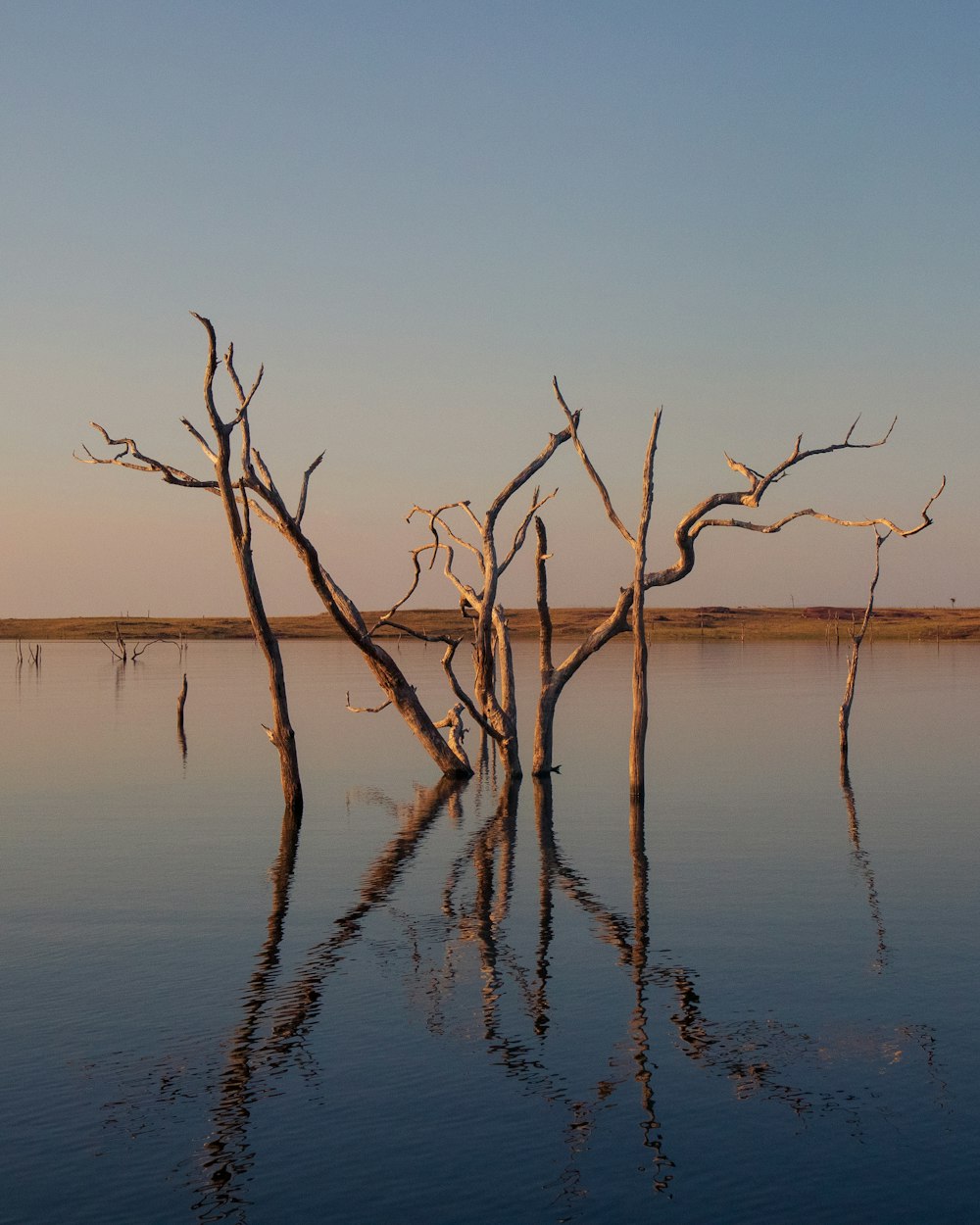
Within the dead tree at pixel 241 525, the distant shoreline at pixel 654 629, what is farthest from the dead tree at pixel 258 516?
the distant shoreline at pixel 654 629

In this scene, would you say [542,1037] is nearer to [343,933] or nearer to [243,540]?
[343,933]

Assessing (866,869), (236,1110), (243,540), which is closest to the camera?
(236,1110)

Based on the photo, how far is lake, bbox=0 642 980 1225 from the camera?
9594 mm

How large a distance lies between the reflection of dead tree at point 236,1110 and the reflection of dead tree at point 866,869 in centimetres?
708

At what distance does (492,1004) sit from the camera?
1374 centimetres

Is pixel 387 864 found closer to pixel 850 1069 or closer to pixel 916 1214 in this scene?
pixel 850 1069

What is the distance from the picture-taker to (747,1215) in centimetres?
905

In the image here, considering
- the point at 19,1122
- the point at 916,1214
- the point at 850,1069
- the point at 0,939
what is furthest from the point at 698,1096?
the point at 0,939

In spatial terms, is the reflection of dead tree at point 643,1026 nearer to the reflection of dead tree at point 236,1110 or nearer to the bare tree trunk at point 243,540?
the reflection of dead tree at point 236,1110

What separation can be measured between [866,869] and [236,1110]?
1328cm

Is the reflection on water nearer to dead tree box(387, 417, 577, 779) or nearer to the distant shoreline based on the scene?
dead tree box(387, 417, 577, 779)

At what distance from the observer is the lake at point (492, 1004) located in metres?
9.59

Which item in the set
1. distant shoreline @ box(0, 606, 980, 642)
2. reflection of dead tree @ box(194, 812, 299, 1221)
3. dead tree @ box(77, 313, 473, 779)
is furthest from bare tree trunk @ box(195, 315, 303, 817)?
distant shoreline @ box(0, 606, 980, 642)

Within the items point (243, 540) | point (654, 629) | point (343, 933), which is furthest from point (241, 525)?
point (654, 629)
